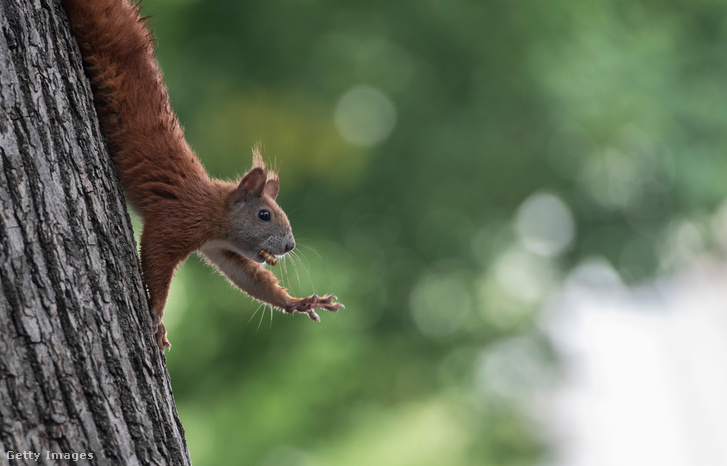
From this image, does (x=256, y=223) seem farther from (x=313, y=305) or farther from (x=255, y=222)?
(x=313, y=305)

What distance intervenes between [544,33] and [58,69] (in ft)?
14.9

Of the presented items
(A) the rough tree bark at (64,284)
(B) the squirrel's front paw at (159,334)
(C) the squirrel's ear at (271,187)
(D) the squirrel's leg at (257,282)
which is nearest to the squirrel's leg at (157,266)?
(B) the squirrel's front paw at (159,334)

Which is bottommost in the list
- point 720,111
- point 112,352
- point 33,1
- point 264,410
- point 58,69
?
point 112,352

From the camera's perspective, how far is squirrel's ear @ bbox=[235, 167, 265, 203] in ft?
8.41

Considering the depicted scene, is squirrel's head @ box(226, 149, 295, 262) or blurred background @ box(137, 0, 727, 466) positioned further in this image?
blurred background @ box(137, 0, 727, 466)

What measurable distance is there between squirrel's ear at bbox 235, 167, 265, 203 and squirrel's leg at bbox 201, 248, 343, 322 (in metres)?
0.22

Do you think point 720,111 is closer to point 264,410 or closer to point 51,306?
point 264,410

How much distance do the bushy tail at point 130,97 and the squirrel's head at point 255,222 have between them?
11.0 inches

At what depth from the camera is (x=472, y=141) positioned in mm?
5605

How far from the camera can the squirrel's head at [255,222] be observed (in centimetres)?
257

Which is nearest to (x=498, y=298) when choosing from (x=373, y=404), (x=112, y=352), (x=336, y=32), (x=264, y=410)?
(x=373, y=404)

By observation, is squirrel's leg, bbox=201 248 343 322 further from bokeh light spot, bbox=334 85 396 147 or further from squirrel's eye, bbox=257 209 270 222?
bokeh light spot, bbox=334 85 396 147

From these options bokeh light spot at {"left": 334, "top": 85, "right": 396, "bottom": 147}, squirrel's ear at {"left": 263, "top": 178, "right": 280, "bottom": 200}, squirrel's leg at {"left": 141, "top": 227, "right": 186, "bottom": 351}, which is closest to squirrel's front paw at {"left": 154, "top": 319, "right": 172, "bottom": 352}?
squirrel's leg at {"left": 141, "top": 227, "right": 186, "bottom": 351}

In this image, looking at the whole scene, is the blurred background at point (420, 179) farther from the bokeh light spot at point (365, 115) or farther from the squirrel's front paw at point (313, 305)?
the squirrel's front paw at point (313, 305)
